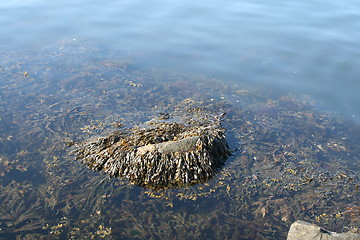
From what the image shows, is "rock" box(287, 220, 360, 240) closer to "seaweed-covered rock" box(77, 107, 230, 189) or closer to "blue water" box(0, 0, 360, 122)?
"seaweed-covered rock" box(77, 107, 230, 189)

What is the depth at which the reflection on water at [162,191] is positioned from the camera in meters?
4.14

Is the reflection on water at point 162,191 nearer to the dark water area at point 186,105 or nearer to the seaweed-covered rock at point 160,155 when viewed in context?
the dark water area at point 186,105

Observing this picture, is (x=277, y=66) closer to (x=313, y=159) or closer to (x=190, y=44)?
(x=190, y=44)

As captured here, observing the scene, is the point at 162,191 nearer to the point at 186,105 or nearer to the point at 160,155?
the point at 160,155

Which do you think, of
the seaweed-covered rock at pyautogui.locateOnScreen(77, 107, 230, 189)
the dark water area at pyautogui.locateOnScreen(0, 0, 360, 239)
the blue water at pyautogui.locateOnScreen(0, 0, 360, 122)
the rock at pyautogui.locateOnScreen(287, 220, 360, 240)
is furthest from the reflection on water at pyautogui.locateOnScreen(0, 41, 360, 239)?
the blue water at pyautogui.locateOnScreen(0, 0, 360, 122)

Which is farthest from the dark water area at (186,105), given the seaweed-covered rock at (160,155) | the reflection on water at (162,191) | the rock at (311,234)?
the rock at (311,234)

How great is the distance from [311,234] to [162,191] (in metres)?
1.95

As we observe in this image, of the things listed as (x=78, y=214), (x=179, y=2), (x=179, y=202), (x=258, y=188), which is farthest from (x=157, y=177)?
(x=179, y=2)

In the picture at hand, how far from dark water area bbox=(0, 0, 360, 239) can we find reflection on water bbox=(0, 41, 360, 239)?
0.07 feet

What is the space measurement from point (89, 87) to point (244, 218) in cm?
461

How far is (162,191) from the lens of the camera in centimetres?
452

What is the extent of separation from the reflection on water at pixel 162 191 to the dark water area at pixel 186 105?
0.02m

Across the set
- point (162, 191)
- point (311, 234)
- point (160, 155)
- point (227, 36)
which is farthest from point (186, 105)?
point (227, 36)

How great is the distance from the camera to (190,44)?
9328 mm
